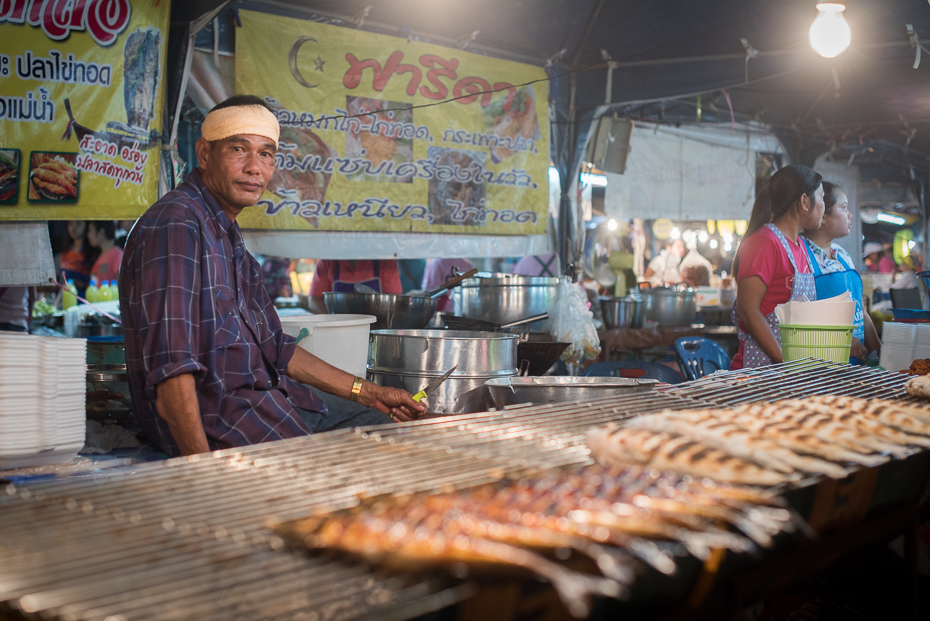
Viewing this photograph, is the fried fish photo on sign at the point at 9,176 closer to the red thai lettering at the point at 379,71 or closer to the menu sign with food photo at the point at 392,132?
the menu sign with food photo at the point at 392,132

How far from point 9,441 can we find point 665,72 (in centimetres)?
610

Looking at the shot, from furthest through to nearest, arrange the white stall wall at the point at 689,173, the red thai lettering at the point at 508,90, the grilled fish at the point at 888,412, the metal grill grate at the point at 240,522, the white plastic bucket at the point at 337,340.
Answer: the white stall wall at the point at 689,173
the red thai lettering at the point at 508,90
the white plastic bucket at the point at 337,340
the grilled fish at the point at 888,412
the metal grill grate at the point at 240,522

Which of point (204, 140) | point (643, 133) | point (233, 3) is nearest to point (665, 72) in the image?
point (643, 133)

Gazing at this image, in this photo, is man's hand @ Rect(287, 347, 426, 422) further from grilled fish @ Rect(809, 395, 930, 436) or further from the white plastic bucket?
grilled fish @ Rect(809, 395, 930, 436)

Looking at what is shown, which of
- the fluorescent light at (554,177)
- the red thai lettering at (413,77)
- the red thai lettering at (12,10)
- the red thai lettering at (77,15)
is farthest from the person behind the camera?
the fluorescent light at (554,177)

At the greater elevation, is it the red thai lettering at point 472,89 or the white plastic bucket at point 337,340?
the red thai lettering at point 472,89

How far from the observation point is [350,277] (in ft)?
20.0

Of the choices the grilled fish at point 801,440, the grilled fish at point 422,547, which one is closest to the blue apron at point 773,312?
the grilled fish at point 801,440

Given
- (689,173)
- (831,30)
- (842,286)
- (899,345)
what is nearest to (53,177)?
(842,286)

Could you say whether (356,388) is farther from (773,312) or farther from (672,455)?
(773,312)

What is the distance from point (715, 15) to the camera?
225 inches

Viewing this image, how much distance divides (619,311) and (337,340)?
3907 mm

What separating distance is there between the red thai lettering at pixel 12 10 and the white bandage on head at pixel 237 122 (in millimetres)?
1675

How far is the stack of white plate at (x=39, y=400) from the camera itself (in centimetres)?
188
